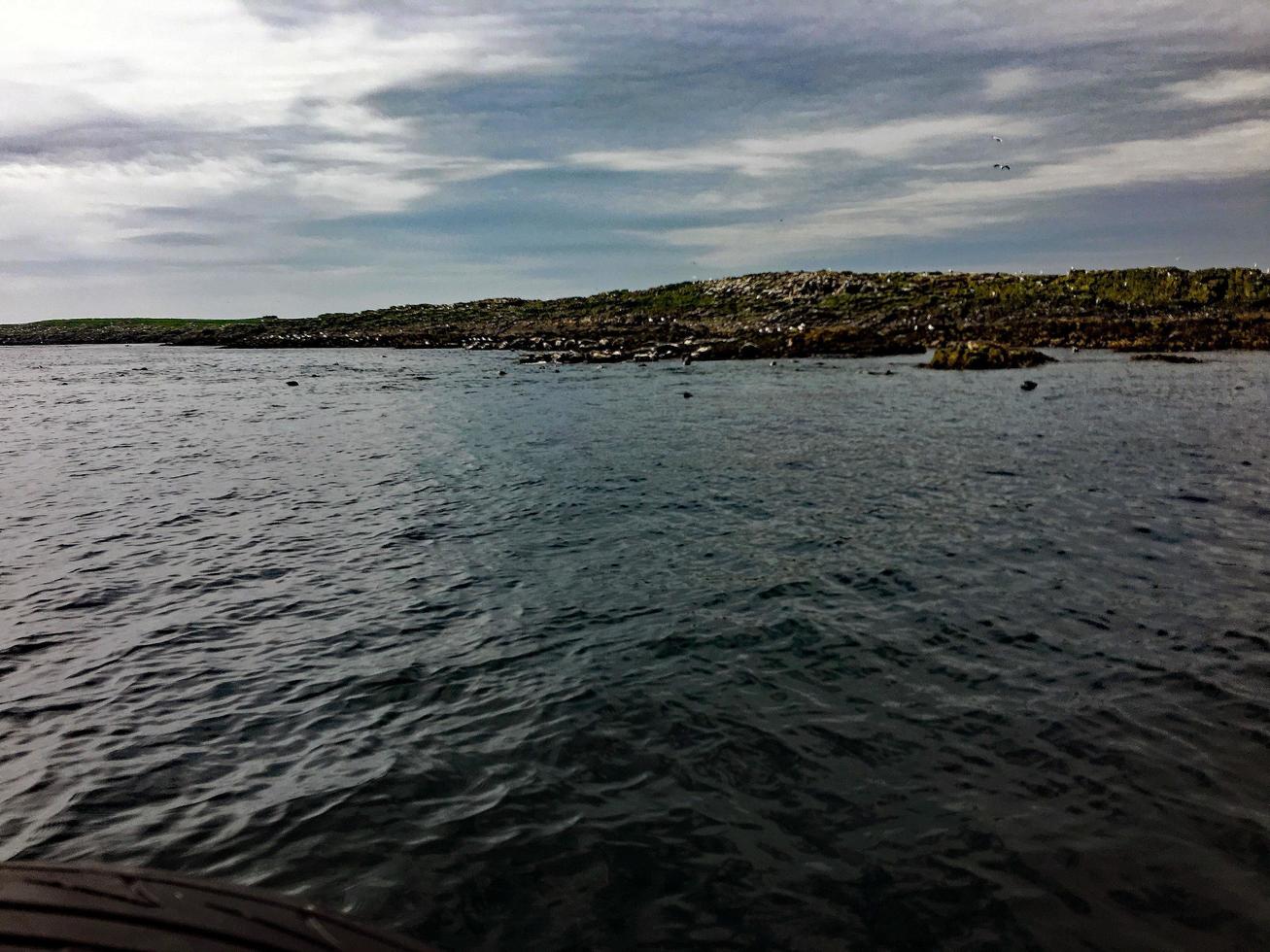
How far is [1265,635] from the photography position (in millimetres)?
10844

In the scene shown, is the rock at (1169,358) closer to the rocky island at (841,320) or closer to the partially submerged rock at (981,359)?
the rocky island at (841,320)

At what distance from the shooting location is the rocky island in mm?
78000

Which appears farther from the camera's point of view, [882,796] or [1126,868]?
[882,796]

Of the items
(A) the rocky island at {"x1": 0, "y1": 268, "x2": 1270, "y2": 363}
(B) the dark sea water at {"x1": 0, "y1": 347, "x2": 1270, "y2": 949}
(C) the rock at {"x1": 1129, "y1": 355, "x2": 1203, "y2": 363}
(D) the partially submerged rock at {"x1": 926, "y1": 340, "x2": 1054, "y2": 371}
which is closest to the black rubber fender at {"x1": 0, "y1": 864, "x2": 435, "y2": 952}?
(B) the dark sea water at {"x1": 0, "y1": 347, "x2": 1270, "y2": 949}

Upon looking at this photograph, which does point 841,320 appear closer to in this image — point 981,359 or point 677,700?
point 981,359

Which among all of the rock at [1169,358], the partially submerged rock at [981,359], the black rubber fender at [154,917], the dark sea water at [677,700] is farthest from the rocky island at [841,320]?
the black rubber fender at [154,917]

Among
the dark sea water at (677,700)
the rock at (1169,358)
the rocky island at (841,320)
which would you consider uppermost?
the rocky island at (841,320)

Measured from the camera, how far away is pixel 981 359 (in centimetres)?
5825

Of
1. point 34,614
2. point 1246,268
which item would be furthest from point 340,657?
point 1246,268

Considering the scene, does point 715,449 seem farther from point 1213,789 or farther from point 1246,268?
point 1246,268

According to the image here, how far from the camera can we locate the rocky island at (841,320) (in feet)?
256

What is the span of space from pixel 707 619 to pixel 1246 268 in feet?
411

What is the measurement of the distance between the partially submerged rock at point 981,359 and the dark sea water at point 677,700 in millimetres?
35012

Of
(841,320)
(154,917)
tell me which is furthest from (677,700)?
(841,320)
